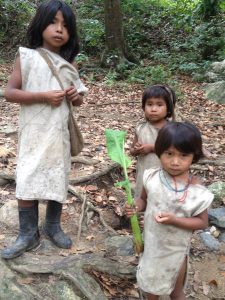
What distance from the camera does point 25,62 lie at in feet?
9.19

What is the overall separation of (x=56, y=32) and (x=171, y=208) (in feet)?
4.74

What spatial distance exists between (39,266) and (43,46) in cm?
167

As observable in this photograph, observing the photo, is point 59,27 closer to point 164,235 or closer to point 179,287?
point 164,235

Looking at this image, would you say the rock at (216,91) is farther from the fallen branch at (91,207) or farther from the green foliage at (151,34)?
the fallen branch at (91,207)

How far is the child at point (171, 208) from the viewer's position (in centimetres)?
234

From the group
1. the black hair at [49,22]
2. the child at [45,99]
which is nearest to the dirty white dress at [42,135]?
the child at [45,99]

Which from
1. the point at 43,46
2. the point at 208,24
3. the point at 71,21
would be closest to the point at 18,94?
the point at 43,46

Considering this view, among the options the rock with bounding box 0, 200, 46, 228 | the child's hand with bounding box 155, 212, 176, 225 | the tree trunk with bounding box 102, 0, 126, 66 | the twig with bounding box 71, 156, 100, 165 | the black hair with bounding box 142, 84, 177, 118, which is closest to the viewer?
the child's hand with bounding box 155, 212, 176, 225

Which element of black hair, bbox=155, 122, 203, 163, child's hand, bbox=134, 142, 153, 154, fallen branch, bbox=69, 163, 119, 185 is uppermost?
black hair, bbox=155, 122, 203, 163

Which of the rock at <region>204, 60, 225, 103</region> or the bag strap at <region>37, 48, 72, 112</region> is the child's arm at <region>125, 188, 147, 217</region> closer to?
the bag strap at <region>37, 48, 72, 112</region>

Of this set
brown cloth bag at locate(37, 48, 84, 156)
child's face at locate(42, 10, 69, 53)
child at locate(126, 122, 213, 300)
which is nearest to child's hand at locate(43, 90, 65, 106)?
brown cloth bag at locate(37, 48, 84, 156)

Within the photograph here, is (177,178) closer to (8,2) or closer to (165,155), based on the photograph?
(165,155)

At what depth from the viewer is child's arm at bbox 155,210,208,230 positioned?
2277 millimetres

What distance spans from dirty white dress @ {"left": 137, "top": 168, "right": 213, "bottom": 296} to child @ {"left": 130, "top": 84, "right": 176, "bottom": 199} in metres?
0.50
